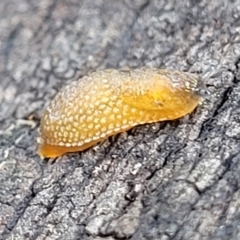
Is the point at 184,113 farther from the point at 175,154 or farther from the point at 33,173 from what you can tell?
the point at 33,173

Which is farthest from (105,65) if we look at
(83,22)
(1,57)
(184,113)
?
(184,113)

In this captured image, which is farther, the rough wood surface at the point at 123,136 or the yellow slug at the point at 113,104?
the yellow slug at the point at 113,104

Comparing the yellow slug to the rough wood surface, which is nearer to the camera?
the rough wood surface
